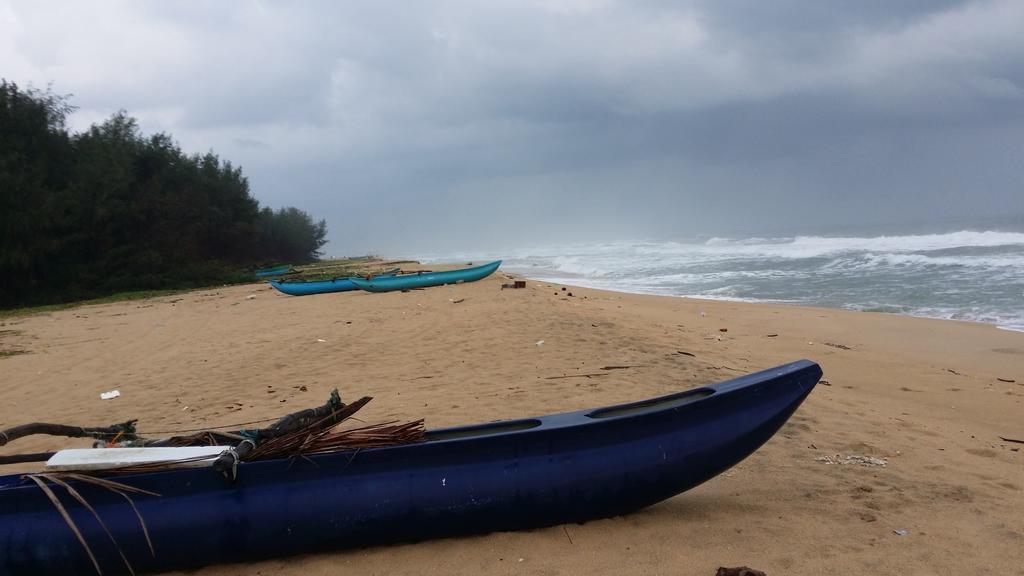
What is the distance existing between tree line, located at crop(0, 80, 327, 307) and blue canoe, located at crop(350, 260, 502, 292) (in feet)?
35.4

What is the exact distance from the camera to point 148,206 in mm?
22609

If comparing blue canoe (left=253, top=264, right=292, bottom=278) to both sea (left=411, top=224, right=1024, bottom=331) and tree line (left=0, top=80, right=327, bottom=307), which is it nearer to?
tree line (left=0, top=80, right=327, bottom=307)

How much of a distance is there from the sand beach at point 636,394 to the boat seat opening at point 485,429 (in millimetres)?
497

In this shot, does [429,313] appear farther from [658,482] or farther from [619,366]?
[658,482]

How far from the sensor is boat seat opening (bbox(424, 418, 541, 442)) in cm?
Result: 302

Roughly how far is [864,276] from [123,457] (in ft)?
68.9

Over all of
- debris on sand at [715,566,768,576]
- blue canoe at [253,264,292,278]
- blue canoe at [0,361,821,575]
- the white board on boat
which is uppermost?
blue canoe at [253,264,292,278]

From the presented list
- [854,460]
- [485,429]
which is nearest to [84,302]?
[485,429]

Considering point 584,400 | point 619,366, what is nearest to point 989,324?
point 619,366

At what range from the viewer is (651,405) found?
10.5ft

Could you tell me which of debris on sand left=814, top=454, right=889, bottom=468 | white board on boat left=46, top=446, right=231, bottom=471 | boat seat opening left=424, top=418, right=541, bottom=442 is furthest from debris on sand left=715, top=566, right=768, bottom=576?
white board on boat left=46, top=446, right=231, bottom=471

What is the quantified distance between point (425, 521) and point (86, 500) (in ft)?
4.86

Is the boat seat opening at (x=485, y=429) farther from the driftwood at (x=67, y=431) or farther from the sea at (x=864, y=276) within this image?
the sea at (x=864, y=276)

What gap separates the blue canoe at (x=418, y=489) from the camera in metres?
2.68
